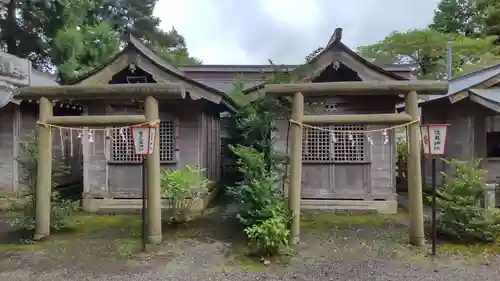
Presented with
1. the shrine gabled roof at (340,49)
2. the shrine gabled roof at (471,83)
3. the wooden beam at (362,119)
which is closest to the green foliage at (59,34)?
the shrine gabled roof at (340,49)

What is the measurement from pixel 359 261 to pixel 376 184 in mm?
3668

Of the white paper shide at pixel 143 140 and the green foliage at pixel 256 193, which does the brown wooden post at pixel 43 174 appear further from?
the green foliage at pixel 256 193

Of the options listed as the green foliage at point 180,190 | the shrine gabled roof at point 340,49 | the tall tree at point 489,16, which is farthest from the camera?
the tall tree at point 489,16

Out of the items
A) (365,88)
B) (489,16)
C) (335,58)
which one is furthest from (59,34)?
(489,16)

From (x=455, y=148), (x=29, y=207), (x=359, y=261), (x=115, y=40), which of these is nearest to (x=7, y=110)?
(x=29, y=207)

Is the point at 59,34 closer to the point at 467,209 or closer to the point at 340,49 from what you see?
the point at 340,49

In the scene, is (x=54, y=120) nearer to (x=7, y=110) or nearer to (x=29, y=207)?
(x=29, y=207)

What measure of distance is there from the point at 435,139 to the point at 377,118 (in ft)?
3.32

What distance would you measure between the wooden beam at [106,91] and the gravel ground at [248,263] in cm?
273

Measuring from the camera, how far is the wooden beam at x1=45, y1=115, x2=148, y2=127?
23.5 ft

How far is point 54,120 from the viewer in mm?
7332

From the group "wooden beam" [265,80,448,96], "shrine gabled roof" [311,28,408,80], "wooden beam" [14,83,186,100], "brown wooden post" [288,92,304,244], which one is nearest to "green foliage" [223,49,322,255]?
"brown wooden post" [288,92,304,244]

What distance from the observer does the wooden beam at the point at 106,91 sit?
23.0ft

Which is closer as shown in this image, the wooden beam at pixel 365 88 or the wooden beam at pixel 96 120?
the wooden beam at pixel 365 88
